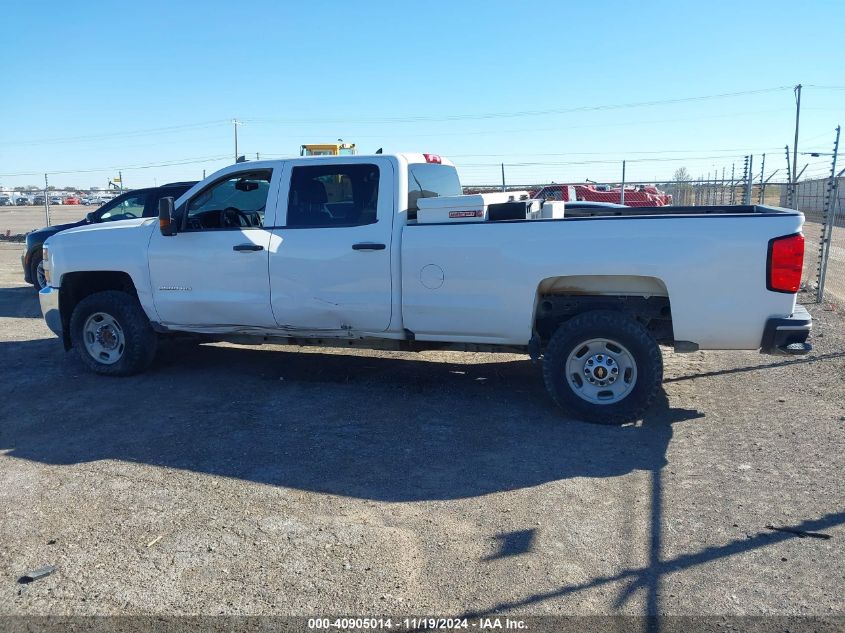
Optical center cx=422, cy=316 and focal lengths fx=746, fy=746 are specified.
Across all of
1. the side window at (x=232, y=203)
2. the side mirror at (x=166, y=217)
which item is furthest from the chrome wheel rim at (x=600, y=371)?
the side mirror at (x=166, y=217)

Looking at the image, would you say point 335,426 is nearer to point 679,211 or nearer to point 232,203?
point 232,203

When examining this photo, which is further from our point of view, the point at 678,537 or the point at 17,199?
the point at 17,199

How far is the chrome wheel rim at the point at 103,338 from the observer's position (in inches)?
290

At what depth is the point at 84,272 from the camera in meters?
7.36

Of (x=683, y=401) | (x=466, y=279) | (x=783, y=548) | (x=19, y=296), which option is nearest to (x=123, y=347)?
(x=466, y=279)

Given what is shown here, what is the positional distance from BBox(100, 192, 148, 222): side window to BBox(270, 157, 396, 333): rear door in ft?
21.1

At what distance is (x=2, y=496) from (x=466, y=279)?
355 cm

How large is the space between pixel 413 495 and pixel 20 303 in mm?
10266

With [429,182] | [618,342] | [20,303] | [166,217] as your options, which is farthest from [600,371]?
[20,303]

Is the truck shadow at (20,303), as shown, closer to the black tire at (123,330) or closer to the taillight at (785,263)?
the black tire at (123,330)

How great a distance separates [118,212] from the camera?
12297 millimetres

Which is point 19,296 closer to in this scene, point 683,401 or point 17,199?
point 683,401

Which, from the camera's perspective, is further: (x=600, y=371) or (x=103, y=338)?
(x=103, y=338)

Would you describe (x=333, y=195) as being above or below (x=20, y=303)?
above
